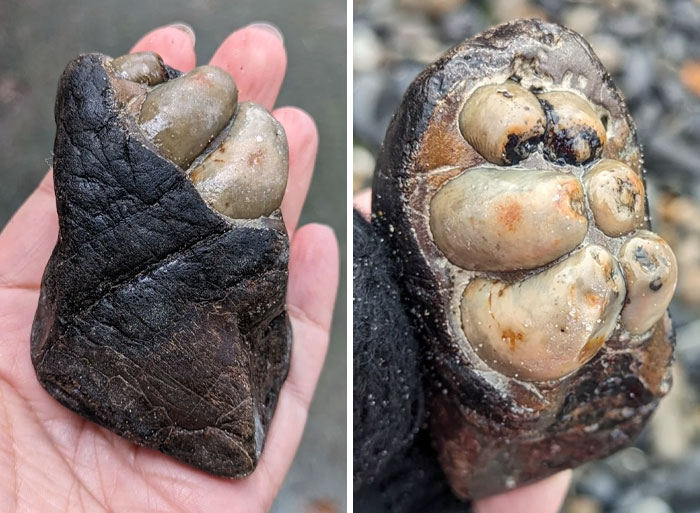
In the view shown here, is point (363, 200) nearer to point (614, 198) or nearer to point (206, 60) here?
point (206, 60)

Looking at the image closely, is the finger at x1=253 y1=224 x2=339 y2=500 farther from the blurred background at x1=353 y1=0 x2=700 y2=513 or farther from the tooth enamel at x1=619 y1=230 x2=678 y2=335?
the tooth enamel at x1=619 y1=230 x2=678 y2=335

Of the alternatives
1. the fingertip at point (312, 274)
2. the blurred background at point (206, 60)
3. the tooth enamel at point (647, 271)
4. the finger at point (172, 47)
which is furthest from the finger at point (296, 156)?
the tooth enamel at point (647, 271)

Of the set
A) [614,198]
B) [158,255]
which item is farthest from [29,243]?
[614,198]

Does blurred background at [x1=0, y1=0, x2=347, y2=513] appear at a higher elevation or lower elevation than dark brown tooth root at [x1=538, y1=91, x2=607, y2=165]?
lower

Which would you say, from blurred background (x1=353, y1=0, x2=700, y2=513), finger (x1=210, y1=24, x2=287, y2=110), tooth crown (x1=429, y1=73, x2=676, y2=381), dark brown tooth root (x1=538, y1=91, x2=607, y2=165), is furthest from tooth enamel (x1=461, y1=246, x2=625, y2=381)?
blurred background (x1=353, y1=0, x2=700, y2=513)

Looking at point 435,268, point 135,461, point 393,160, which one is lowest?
point 135,461

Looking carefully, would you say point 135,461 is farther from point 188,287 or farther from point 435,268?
point 435,268

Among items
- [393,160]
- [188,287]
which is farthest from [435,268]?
[188,287]
